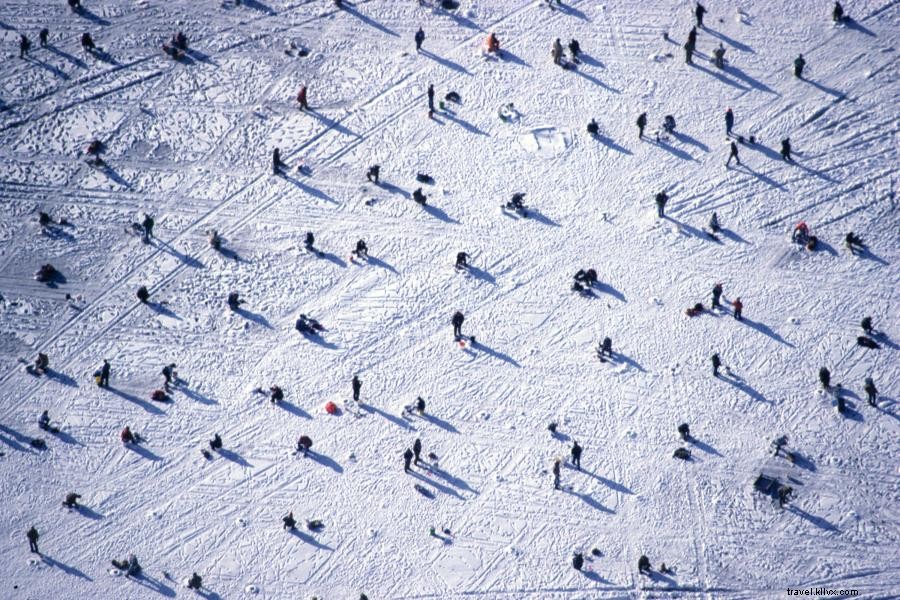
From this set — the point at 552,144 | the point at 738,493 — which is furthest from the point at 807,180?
the point at 738,493

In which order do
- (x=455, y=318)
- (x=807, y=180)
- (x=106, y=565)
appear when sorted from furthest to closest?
(x=807, y=180) < (x=455, y=318) < (x=106, y=565)

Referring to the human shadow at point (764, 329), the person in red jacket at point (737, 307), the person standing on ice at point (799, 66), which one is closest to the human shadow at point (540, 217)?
the person in red jacket at point (737, 307)

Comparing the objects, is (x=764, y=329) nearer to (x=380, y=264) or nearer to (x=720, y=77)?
(x=720, y=77)

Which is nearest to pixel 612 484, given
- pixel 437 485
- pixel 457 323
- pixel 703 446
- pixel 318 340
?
pixel 703 446

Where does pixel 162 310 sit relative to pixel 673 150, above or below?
below

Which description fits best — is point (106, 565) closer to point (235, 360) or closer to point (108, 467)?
point (108, 467)

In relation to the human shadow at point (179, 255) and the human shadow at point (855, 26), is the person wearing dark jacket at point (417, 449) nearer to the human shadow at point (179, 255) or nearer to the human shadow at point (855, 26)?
the human shadow at point (179, 255)
